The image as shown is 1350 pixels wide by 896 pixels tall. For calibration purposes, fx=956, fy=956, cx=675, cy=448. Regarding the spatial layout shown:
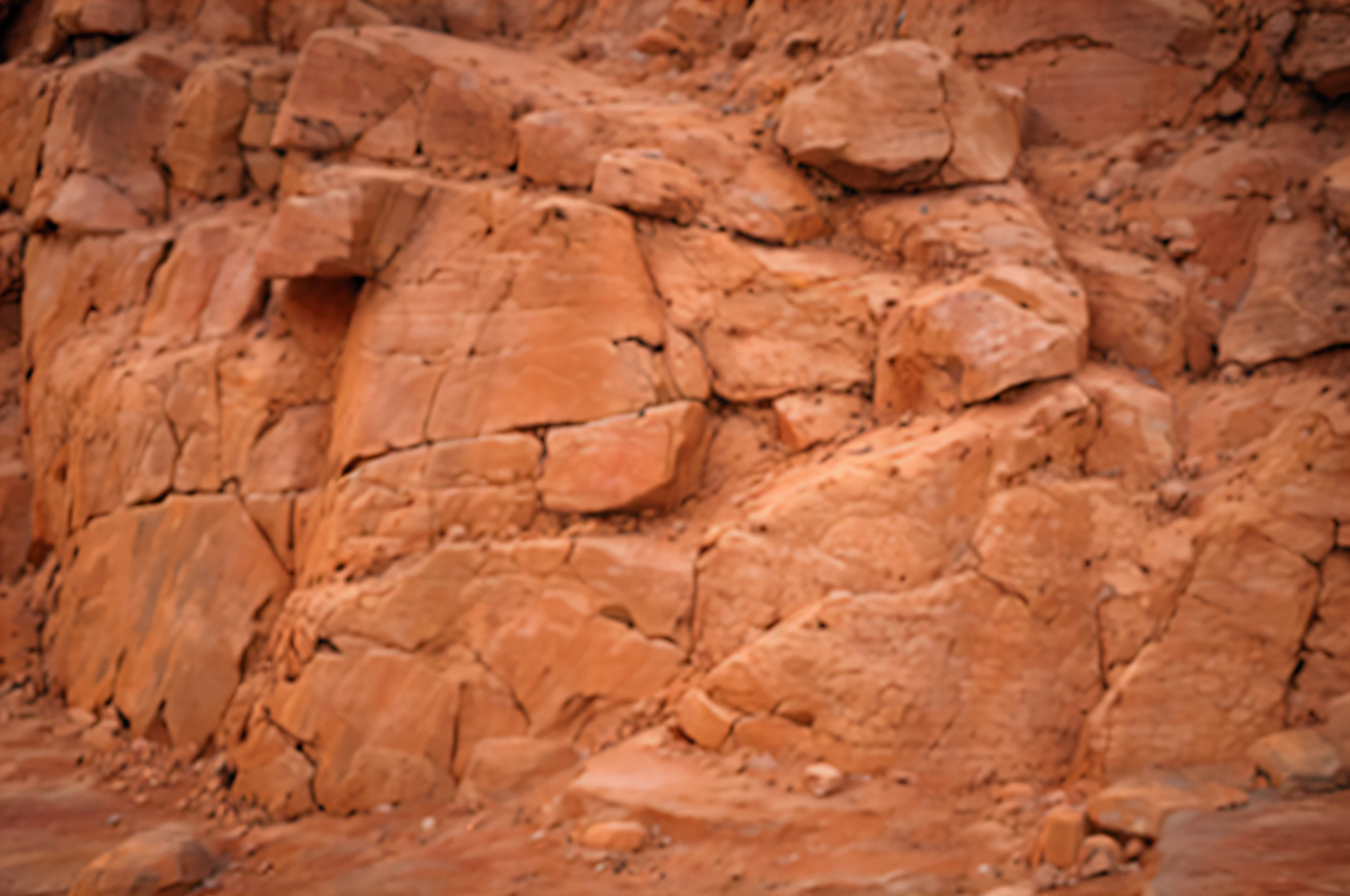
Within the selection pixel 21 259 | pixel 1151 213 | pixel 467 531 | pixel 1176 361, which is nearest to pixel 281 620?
pixel 467 531

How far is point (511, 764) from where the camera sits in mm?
4844

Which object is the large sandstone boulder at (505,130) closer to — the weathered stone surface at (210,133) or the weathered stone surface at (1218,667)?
the weathered stone surface at (210,133)

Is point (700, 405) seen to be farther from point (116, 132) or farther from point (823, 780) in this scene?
point (116, 132)

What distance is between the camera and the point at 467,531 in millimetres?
5191

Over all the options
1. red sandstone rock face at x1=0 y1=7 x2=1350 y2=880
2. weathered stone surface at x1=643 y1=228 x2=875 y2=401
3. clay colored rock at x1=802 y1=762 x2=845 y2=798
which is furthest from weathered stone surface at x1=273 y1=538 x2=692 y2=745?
weathered stone surface at x1=643 y1=228 x2=875 y2=401

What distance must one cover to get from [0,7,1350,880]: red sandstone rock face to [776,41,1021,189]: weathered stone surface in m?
0.03

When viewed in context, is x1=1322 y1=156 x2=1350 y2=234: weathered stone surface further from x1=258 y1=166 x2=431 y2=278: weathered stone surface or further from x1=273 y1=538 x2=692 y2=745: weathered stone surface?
x1=258 y1=166 x2=431 y2=278: weathered stone surface

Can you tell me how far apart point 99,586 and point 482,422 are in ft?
8.89

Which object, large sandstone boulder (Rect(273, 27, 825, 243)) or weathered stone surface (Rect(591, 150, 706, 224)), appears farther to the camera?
large sandstone boulder (Rect(273, 27, 825, 243))

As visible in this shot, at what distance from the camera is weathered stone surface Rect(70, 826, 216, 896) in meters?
3.97

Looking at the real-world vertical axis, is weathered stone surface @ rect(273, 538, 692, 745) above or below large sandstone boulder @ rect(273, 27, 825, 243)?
below

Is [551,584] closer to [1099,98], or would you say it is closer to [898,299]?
[898,299]

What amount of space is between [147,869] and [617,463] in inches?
110

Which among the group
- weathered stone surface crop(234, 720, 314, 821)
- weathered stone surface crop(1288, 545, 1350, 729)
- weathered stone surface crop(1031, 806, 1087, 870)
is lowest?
weathered stone surface crop(234, 720, 314, 821)
